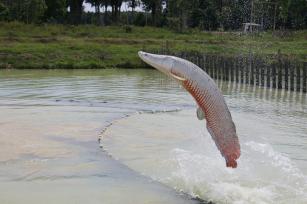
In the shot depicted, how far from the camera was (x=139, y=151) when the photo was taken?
10.1 metres

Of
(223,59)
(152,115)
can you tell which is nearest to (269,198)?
(152,115)

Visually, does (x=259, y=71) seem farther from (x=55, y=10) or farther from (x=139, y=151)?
(x=55, y=10)

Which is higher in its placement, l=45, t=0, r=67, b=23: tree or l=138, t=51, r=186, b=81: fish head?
l=45, t=0, r=67, b=23: tree

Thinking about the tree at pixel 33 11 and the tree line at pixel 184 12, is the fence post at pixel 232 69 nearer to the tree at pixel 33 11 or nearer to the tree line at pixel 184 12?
the tree line at pixel 184 12

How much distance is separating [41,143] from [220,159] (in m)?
3.30

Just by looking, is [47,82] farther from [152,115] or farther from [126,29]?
[126,29]

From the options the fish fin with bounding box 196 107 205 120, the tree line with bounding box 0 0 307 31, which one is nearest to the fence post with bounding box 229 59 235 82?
the fish fin with bounding box 196 107 205 120

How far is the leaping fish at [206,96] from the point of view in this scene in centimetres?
559

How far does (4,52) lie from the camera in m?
35.3

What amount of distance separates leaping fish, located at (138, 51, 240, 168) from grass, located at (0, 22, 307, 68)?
86.0ft

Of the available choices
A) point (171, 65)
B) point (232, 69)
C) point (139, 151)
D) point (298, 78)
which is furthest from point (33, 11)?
point (171, 65)

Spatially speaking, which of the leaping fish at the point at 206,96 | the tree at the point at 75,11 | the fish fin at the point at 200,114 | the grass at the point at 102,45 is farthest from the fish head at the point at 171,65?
the tree at the point at 75,11

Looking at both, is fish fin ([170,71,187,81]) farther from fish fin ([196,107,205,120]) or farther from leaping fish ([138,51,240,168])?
fish fin ([196,107,205,120])

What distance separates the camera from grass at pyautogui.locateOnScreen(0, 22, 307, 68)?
35.1 m
